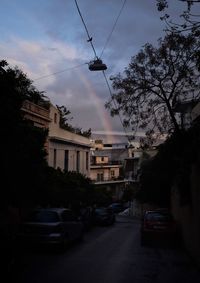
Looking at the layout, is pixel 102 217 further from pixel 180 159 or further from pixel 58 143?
pixel 180 159

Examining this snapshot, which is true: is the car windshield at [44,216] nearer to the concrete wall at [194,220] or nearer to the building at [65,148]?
the concrete wall at [194,220]

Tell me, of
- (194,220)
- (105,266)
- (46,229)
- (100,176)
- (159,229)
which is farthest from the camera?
(100,176)

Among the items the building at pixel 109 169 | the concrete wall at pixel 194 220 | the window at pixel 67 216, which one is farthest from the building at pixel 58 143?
the building at pixel 109 169

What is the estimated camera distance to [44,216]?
22.0m

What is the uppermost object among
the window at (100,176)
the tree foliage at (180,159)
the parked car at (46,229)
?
the window at (100,176)

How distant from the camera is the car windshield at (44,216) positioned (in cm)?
2176

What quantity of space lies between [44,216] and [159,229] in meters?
6.07

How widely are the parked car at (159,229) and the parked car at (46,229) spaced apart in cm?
452

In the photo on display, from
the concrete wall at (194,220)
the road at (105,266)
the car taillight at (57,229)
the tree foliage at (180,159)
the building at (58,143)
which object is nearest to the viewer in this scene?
the road at (105,266)

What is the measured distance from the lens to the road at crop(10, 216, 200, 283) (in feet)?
45.6

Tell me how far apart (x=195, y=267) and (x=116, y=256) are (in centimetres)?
330

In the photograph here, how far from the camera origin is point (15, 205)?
2803cm

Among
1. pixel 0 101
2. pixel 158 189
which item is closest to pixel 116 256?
pixel 0 101


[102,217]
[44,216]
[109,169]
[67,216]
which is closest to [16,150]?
[44,216]
